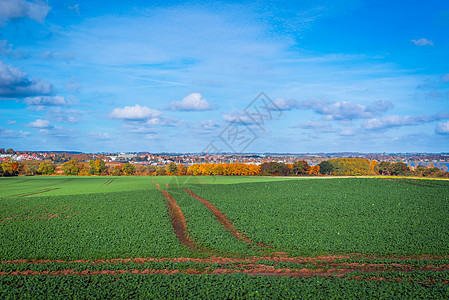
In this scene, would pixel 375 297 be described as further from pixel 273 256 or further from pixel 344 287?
pixel 273 256

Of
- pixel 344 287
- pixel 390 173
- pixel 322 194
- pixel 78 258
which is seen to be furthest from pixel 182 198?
pixel 390 173

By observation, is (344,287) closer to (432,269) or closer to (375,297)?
(375,297)

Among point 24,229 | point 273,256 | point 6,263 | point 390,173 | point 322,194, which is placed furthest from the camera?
point 390,173

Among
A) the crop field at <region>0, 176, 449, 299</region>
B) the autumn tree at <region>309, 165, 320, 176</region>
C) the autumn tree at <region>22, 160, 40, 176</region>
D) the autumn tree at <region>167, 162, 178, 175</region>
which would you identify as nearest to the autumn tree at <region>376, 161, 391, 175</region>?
the autumn tree at <region>309, 165, 320, 176</region>

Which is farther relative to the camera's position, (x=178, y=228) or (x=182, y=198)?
(x=182, y=198)

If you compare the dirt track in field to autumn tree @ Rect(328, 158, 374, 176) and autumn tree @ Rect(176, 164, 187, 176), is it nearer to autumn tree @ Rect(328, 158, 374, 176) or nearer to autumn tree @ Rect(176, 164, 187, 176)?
autumn tree @ Rect(176, 164, 187, 176)

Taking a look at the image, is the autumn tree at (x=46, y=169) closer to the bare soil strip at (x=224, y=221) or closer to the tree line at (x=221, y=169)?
the tree line at (x=221, y=169)

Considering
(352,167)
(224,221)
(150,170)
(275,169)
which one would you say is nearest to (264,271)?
(224,221)

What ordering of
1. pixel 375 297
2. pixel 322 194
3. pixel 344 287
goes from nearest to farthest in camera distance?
pixel 375 297 < pixel 344 287 < pixel 322 194
